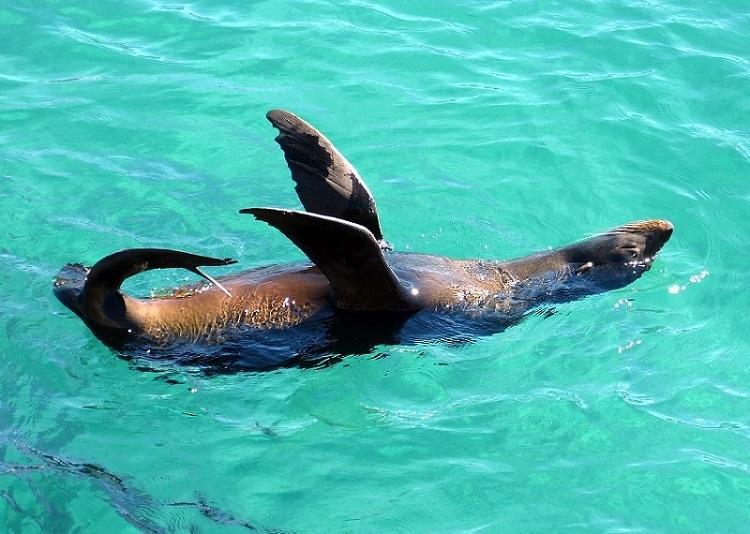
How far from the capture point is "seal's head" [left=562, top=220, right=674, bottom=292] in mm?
7082

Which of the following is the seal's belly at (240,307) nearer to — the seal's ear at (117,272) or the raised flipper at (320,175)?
the seal's ear at (117,272)

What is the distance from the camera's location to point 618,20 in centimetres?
1116

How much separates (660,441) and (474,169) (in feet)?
10.4

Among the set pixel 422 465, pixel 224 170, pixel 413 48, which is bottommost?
pixel 422 465

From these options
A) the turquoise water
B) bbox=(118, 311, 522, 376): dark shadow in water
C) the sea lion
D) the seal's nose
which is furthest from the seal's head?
bbox=(118, 311, 522, 376): dark shadow in water

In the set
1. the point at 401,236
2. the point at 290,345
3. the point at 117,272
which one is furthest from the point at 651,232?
the point at 117,272

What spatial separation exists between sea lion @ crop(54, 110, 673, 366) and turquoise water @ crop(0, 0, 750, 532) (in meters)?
0.21

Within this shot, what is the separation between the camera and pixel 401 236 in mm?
7953

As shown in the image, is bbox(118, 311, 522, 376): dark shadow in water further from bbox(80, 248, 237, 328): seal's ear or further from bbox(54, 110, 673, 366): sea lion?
bbox(80, 248, 237, 328): seal's ear

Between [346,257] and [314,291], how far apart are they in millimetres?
554

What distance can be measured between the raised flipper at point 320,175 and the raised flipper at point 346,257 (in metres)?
0.49

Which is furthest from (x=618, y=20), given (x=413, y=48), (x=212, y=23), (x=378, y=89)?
(x=212, y=23)

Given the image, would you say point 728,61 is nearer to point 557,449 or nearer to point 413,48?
point 413,48

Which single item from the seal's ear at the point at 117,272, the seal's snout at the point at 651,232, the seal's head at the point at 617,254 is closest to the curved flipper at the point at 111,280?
the seal's ear at the point at 117,272
